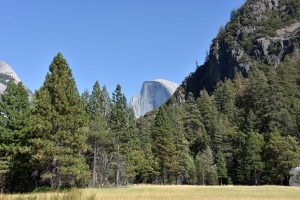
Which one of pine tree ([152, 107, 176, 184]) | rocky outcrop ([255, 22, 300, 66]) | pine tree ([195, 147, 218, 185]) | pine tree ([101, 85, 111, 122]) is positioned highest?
rocky outcrop ([255, 22, 300, 66])

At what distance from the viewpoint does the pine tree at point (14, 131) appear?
41.6m

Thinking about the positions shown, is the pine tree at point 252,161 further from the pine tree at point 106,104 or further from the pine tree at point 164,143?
the pine tree at point 106,104

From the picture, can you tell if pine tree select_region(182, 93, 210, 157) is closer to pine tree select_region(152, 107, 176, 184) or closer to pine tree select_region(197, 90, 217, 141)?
pine tree select_region(197, 90, 217, 141)

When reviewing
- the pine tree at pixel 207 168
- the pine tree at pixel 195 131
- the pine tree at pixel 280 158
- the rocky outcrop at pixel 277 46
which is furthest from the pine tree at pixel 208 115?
the rocky outcrop at pixel 277 46

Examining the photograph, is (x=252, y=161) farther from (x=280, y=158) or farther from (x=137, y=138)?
(x=137, y=138)

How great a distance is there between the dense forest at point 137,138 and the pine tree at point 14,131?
0.34 ft

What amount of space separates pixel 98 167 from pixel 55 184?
104ft

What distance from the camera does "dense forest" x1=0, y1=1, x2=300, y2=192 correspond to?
37281mm

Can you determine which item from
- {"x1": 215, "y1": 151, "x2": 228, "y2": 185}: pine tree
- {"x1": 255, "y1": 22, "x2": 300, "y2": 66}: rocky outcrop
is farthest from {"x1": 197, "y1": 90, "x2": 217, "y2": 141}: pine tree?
{"x1": 255, "y1": 22, "x2": 300, "y2": 66}: rocky outcrop

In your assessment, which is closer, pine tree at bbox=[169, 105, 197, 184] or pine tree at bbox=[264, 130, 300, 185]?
pine tree at bbox=[264, 130, 300, 185]

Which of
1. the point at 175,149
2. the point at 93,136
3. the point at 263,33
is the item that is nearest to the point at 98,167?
the point at 93,136

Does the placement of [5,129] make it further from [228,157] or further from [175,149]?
[228,157]

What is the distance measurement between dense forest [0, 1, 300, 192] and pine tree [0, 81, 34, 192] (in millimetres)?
103

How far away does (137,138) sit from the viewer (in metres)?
93.0
